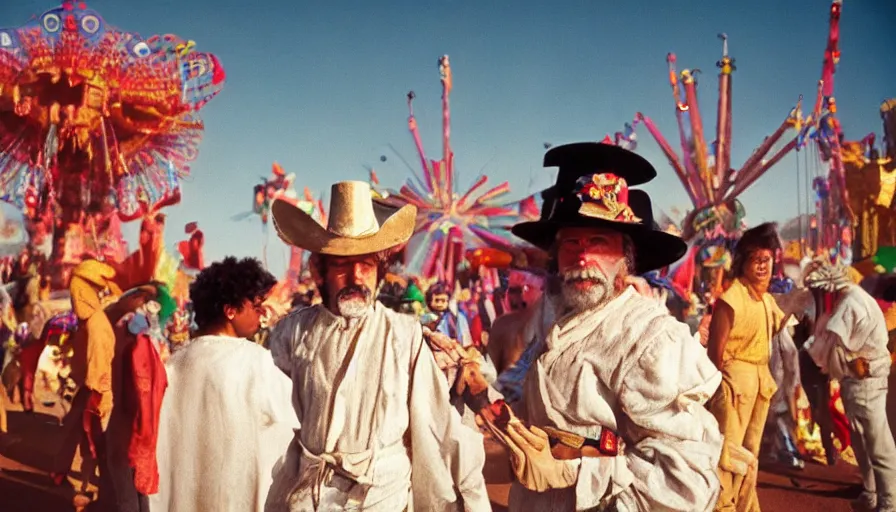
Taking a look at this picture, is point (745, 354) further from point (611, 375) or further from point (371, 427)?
point (371, 427)

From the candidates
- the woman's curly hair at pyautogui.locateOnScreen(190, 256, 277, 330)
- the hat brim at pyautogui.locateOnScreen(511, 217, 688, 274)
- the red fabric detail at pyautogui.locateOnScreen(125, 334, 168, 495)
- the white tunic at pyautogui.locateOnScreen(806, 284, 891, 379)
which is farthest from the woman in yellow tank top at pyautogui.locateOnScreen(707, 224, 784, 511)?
the red fabric detail at pyautogui.locateOnScreen(125, 334, 168, 495)

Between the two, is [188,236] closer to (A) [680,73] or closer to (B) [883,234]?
(A) [680,73]

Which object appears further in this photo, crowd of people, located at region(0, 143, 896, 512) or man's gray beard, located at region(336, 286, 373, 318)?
man's gray beard, located at region(336, 286, 373, 318)

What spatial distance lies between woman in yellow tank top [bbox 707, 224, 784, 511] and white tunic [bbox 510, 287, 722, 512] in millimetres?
2652

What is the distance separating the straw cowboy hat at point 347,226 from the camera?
116 inches

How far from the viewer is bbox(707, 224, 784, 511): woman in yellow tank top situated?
15.9ft

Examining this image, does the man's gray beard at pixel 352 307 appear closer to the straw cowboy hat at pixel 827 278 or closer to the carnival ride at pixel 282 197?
the carnival ride at pixel 282 197

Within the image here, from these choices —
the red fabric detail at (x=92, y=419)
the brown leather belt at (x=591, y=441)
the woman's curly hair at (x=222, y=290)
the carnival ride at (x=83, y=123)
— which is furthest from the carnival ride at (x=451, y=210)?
the brown leather belt at (x=591, y=441)

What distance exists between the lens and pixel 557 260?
2.68 meters

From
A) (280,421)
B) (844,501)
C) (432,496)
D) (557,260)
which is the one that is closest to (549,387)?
(557,260)

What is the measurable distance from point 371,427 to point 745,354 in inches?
118

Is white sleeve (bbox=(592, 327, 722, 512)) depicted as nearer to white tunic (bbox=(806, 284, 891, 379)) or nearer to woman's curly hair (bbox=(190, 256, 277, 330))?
woman's curly hair (bbox=(190, 256, 277, 330))

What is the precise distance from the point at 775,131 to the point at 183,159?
4.86 m

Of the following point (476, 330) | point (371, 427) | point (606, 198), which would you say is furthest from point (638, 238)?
Result: point (476, 330)
